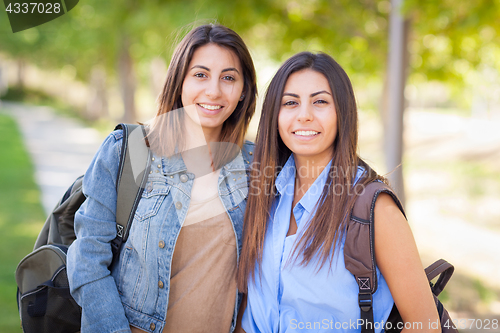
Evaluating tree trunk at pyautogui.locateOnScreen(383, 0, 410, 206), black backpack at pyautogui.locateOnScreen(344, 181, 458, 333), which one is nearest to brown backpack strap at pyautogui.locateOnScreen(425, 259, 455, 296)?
black backpack at pyautogui.locateOnScreen(344, 181, 458, 333)

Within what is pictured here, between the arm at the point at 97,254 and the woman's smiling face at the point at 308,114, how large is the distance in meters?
0.90

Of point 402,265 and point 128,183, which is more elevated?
point 128,183

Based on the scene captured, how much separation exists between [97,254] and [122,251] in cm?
13

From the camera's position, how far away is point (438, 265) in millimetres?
2094

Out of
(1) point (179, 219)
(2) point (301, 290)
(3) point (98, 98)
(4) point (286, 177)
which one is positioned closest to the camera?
(2) point (301, 290)

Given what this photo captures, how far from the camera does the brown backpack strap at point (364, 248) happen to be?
5.93 feet

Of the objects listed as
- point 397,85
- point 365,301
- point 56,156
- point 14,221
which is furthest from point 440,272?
point 56,156

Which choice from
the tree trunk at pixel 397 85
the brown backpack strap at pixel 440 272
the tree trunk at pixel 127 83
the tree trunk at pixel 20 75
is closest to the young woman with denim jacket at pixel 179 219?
the brown backpack strap at pixel 440 272

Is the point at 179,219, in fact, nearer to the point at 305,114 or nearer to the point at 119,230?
the point at 119,230

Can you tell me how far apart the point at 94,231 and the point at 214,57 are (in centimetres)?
108

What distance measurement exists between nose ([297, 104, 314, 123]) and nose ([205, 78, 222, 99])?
0.46 m

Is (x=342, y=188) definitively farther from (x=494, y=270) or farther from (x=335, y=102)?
(x=494, y=270)

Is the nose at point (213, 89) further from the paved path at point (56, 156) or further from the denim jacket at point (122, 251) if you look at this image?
the paved path at point (56, 156)

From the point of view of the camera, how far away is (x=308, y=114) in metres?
2.01
